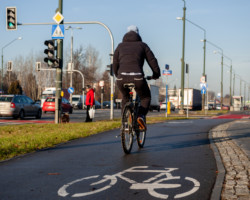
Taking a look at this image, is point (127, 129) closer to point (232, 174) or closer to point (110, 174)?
point (110, 174)

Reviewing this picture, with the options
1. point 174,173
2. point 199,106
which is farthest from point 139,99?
point 199,106

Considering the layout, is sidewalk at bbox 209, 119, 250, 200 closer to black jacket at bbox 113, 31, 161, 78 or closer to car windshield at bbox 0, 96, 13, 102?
black jacket at bbox 113, 31, 161, 78

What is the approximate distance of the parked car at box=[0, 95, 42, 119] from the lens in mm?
23484

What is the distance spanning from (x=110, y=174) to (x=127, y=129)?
1.81m

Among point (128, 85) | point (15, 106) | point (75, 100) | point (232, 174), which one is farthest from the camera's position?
point (75, 100)

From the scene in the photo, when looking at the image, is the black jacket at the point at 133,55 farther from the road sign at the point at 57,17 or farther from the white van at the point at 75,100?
the white van at the point at 75,100

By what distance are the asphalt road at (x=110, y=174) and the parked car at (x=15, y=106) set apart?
51.3 ft

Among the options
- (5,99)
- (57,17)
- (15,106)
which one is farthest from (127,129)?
(5,99)

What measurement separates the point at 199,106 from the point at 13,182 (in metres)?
70.9

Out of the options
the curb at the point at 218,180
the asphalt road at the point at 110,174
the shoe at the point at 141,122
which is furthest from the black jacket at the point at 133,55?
the curb at the point at 218,180

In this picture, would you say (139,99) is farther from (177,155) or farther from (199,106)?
(199,106)

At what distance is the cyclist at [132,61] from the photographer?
7367 mm

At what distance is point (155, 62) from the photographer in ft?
24.8

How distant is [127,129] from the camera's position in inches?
289
